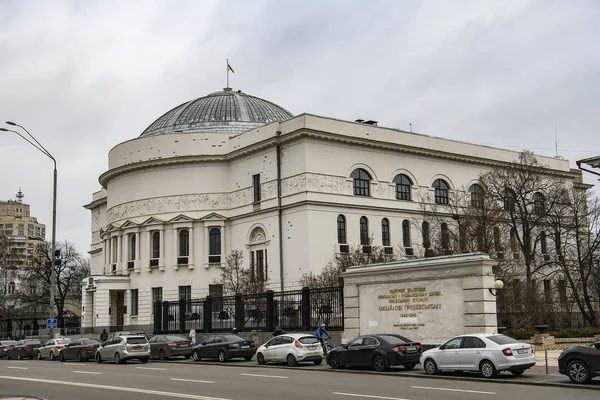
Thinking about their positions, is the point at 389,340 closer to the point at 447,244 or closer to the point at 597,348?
the point at 597,348

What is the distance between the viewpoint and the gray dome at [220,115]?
224 ft

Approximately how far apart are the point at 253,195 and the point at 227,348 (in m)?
28.2

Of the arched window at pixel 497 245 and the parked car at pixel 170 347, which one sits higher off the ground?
the arched window at pixel 497 245

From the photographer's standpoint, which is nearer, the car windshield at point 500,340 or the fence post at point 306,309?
the car windshield at point 500,340

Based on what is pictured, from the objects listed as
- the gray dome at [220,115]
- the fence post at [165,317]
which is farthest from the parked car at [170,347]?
the gray dome at [220,115]

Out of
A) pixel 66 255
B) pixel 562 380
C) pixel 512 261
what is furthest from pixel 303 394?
pixel 66 255

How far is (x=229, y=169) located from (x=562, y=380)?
45.2 metres

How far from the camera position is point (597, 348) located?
61.6 ft

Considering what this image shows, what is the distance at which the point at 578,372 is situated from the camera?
1902cm

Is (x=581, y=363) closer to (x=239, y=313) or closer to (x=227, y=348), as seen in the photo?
(x=227, y=348)

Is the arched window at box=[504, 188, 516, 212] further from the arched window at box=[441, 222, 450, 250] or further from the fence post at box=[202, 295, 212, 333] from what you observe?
the fence post at box=[202, 295, 212, 333]

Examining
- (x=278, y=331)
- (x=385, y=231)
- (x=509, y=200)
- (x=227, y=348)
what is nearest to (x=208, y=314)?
(x=278, y=331)

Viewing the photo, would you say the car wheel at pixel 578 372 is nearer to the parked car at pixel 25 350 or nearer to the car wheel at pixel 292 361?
the car wheel at pixel 292 361

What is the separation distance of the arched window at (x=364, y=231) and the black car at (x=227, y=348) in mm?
24520
